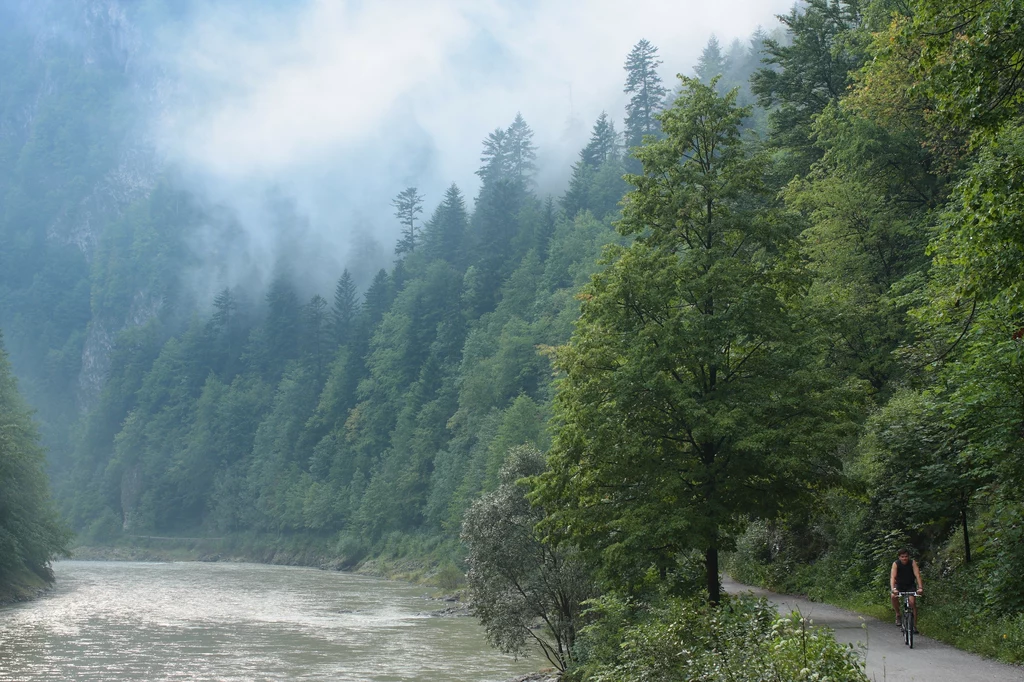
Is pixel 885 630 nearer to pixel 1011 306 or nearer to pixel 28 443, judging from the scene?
pixel 1011 306

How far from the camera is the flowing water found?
90.8 ft

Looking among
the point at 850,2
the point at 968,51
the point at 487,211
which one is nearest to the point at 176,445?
the point at 487,211

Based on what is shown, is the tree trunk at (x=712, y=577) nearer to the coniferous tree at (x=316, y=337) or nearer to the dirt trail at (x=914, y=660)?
the dirt trail at (x=914, y=660)

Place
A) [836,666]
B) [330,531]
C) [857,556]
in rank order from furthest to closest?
[330,531]
[857,556]
[836,666]

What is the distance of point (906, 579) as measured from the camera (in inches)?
629

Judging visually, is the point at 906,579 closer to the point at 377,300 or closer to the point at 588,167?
the point at 588,167

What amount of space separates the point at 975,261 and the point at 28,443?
201 ft

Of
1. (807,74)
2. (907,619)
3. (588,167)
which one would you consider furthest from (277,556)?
(907,619)

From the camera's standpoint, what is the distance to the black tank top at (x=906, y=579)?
52.3 ft

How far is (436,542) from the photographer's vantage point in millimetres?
77688

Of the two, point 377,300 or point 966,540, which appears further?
point 377,300

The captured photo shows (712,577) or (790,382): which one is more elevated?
(790,382)

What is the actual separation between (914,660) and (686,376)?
7.54 metres

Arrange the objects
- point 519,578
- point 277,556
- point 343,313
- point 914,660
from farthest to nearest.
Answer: point 343,313
point 277,556
point 519,578
point 914,660
